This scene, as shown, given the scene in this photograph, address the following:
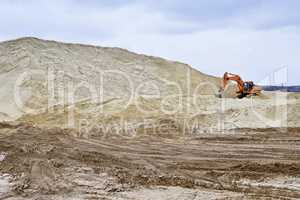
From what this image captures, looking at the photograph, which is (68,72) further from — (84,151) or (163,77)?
(84,151)

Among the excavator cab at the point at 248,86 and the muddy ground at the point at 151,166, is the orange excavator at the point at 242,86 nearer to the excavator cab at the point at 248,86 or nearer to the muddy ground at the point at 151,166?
the excavator cab at the point at 248,86

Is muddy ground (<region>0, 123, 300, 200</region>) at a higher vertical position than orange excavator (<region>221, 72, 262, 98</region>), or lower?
lower

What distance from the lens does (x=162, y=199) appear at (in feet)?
28.6

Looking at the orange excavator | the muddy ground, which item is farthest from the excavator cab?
the muddy ground

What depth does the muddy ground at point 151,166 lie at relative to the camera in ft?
30.6

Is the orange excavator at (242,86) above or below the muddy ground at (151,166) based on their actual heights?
→ above

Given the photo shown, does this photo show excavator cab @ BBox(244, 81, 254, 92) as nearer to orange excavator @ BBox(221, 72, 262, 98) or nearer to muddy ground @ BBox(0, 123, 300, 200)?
orange excavator @ BBox(221, 72, 262, 98)

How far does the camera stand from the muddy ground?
367 inches

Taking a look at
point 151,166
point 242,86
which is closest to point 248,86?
point 242,86

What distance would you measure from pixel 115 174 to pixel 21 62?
72.1 ft

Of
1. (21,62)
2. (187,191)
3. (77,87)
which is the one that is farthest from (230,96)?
(187,191)

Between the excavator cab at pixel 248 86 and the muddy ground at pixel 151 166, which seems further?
the excavator cab at pixel 248 86

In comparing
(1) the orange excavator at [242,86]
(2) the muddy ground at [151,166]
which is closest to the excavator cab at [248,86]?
(1) the orange excavator at [242,86]

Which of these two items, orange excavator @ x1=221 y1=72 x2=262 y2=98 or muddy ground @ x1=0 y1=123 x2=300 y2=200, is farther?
orange excavator @ x1=221 y1=72 x2=262 y2=98
